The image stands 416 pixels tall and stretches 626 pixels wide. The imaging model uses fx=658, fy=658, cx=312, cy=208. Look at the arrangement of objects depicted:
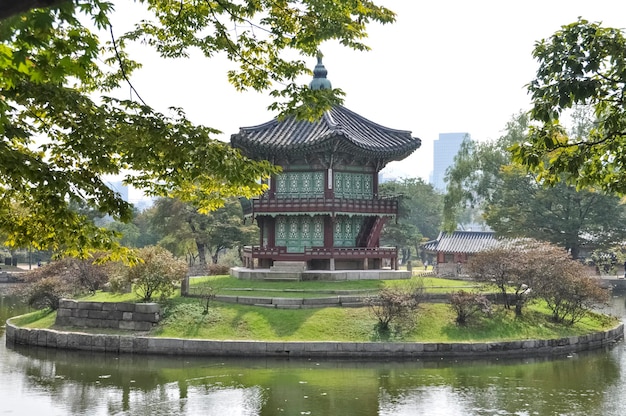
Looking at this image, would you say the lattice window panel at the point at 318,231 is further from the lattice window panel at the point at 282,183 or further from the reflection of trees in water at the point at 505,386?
the reflection of trees in water at the point at 505,386

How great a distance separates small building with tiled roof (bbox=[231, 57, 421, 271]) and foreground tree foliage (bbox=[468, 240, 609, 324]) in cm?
894

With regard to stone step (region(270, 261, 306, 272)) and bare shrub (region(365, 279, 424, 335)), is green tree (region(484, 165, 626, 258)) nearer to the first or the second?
stone step (region(270, 261, 306, 272))

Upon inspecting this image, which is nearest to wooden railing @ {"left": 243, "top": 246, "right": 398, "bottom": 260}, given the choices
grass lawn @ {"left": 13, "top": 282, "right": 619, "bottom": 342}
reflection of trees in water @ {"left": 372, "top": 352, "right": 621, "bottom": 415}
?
grass lawn @ {"left": 13, "top": 282, "right": 619, "bottom": 342}

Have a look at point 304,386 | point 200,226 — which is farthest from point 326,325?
point 200,226

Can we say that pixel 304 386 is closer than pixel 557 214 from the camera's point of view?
Yes

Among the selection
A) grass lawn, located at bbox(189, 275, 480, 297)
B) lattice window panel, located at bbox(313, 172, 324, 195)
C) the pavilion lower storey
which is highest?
lattice window panel, located at bbox(313, 172, 324, 195)

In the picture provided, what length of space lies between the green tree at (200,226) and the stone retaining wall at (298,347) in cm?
2773


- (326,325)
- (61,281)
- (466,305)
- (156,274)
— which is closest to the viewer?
(326,325)

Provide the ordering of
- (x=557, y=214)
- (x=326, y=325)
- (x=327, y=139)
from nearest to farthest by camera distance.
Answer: (x=326, y=325) < (x=327, y=139) < (x=557, y=214)

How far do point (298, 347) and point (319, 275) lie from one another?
1032 cm

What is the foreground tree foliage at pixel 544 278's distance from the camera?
1116 inches

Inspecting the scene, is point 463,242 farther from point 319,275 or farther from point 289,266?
point 319,275

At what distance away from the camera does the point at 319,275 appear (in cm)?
3456

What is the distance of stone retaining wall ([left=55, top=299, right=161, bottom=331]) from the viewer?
26953 mm
